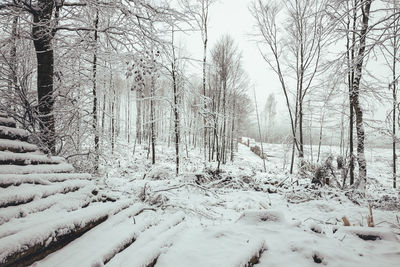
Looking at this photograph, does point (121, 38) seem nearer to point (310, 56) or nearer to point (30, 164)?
point (30, 164)

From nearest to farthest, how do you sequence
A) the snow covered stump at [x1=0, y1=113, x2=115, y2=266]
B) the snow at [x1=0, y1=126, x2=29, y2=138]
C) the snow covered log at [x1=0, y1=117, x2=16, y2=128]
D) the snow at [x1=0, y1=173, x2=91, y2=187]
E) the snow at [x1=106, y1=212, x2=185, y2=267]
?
the snow covered stump at [x1=0, y1=113, x2=115, y2=266] → the snow at [x1=106, y1=212, x2=185, y2=267] → the snow at [x1=0, y1=173, x2=91, y2=187] → the snow at [x1=0, y1=126, x2=29, y2=138] → the snow covered log at [x1=0, y1=117, x2=16, y2=128]

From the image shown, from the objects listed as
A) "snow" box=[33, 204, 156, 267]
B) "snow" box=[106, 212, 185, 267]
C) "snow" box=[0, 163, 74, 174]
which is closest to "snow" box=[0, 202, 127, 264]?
"snow" box=[33, 204, 156, 267]

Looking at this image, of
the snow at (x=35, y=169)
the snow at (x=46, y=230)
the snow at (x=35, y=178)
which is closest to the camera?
the snow at (x=46, y=230)

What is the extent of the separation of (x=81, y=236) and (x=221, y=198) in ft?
14.4

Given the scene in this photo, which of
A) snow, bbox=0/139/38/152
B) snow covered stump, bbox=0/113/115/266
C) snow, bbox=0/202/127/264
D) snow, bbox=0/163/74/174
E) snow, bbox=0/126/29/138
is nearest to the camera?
snow, bbox=0/202/127/264

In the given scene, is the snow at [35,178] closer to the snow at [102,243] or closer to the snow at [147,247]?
the snow at [102,243]

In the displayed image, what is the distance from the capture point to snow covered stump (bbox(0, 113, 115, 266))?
1.39 m

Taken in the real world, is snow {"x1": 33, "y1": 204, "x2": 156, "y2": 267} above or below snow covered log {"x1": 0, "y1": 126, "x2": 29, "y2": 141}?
below

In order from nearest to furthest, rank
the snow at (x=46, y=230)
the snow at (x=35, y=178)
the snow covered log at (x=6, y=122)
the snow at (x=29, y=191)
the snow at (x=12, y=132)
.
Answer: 1. the snow at (x=46, y=230)
2. the snow at (x=29, y=191)
3. the snow at (x=35, y=178)
4. the snow at (x=12, y=132)
5. the snow covered log at (x=6, y=122)

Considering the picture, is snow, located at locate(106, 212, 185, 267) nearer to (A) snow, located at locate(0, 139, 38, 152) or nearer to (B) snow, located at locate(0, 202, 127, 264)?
(B) snow, located at locate(0, 202, 127, 264)

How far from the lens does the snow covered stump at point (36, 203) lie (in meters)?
1.39

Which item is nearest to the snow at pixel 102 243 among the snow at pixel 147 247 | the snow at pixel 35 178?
the snow at pixel 147 247

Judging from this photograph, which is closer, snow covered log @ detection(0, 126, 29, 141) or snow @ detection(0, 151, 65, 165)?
snow @ detection(0, 151, 65, 165)

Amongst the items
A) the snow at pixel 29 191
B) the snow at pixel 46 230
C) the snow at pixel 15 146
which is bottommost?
the snow at pixel 46 230
